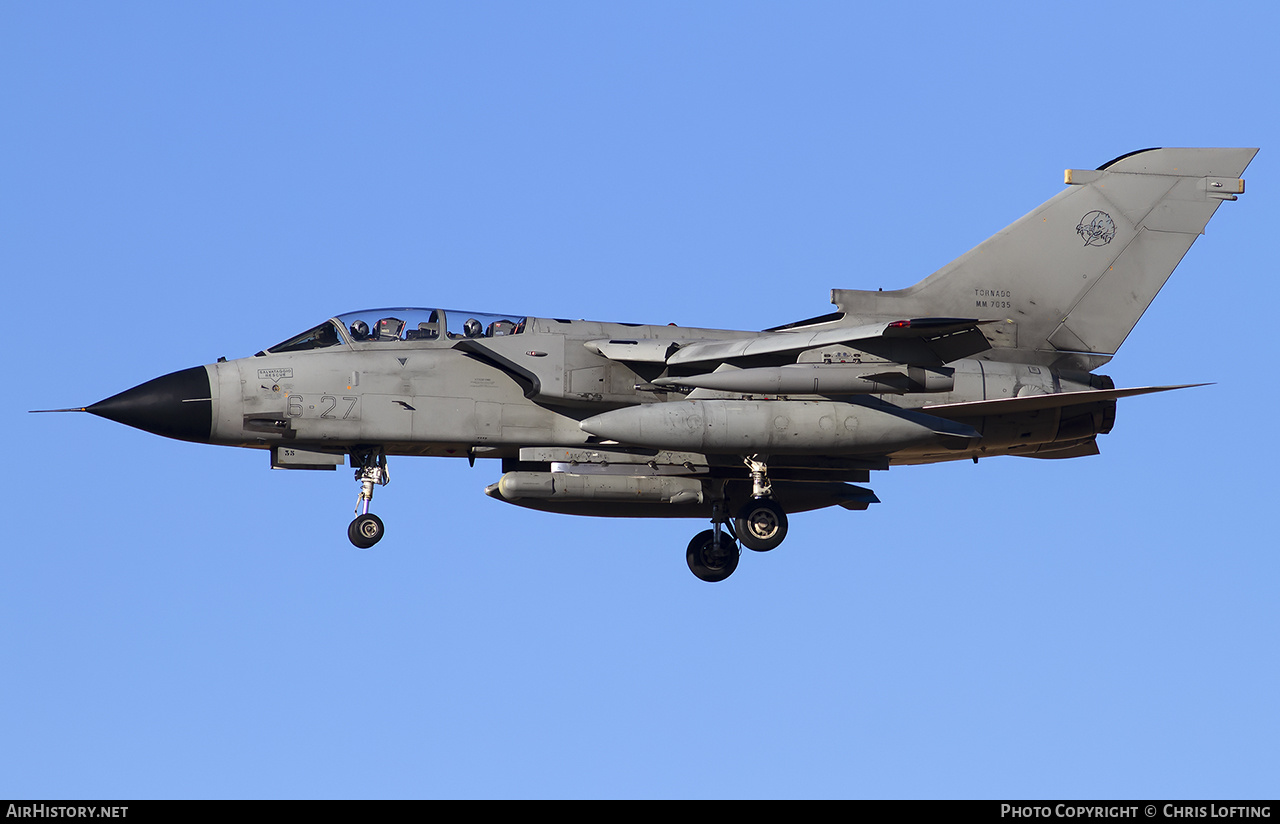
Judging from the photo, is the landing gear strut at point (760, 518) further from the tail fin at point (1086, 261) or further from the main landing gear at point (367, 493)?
the main landing gear at point (367, 493)

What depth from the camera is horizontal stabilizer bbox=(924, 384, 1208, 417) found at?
21125 millimetres

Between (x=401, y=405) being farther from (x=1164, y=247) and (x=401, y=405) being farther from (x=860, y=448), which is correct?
(x=1164, y=247)

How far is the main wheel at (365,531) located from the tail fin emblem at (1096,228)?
1095 cm

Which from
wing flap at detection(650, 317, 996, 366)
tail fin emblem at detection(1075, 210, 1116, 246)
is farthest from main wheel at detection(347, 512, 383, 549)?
tail fin emblem at detection(1075, 210, 1116, 246)

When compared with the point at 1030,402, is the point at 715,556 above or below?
below

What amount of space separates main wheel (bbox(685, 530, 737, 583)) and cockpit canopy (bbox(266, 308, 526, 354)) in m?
4.30

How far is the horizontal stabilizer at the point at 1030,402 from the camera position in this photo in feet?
69.3

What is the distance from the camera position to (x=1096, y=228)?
2291 cm

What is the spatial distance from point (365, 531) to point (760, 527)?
5280 mm

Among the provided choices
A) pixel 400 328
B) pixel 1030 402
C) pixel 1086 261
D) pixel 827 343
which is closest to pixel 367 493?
pixel 400 328

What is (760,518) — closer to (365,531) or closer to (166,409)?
(365,531)
